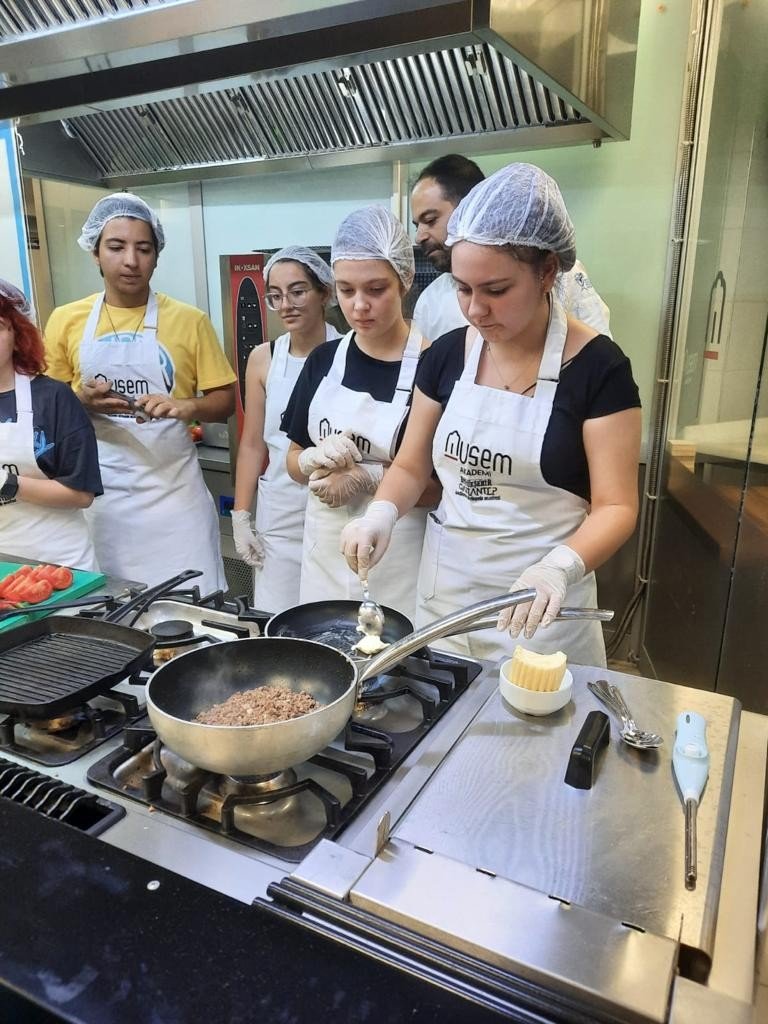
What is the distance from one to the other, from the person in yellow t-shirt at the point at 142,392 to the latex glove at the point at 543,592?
141cm

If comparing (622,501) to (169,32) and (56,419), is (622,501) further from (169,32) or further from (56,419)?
(56,419)

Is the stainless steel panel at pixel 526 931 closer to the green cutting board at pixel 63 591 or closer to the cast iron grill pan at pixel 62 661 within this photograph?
the cast iron grill pan at pixel 62 661

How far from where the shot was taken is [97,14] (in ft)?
3.76

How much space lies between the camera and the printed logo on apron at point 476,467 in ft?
4.37

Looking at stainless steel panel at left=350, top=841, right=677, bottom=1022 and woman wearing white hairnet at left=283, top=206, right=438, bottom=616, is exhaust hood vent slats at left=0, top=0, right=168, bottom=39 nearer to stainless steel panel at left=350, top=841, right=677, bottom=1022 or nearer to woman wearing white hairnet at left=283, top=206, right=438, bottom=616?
woman wearing white hairnet at left=283, top=206, right=438, bottom=616

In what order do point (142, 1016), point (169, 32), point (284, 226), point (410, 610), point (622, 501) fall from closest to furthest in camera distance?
point (142, 1016) < point (169, 32) < point (622, 501) < point (410, 610) < point (284, 226)

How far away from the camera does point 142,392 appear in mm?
2240

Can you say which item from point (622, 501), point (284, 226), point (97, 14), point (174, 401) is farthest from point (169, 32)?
point (284, 226)

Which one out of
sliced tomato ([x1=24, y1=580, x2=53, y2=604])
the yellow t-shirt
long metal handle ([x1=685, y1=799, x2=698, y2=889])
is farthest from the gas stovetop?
the yellow t-shirt

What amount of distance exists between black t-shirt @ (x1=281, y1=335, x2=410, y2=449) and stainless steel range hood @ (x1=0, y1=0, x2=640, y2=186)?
25.9 inches

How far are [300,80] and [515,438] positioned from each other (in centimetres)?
152

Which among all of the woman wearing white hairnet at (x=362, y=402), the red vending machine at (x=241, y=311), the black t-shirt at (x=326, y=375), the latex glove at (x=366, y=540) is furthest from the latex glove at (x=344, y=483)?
the red vending machine at (x=241, y=311)

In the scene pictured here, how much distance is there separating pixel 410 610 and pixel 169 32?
4.16ft

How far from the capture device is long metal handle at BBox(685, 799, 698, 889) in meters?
0.64
